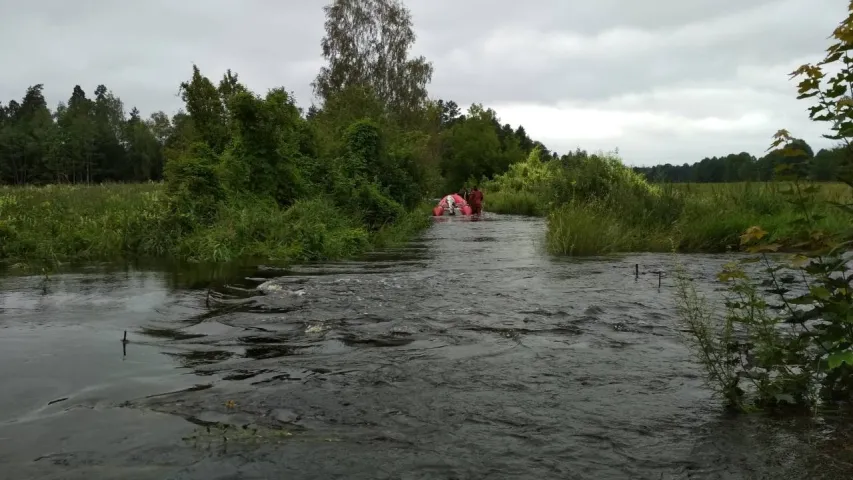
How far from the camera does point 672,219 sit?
1566cm

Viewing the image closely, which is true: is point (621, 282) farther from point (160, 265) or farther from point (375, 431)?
point (160, 265)

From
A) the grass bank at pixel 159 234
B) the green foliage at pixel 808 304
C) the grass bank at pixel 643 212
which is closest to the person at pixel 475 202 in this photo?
the grass bank at pixel 643 212

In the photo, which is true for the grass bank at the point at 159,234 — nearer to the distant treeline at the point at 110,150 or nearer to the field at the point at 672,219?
the field at the point at 672,219

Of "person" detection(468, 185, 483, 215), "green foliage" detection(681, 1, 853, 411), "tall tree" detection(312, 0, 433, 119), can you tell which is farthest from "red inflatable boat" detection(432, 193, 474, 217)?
"green foliage" detection(681, 1, 853, 411)

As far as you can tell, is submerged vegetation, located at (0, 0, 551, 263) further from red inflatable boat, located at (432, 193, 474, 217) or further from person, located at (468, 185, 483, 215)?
person, located at (468, 185, 483, 215)

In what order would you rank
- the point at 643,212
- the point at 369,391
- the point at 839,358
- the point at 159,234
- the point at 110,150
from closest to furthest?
the point at 839,358 → the point at 369,391 → the point at 159,234 → the point at 643,212 → the point at 110,150

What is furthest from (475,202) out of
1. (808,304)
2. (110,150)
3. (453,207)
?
(110,150)

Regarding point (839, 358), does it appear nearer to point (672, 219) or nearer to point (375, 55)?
point (672, 219)

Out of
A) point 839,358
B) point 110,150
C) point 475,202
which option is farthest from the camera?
point 110,150

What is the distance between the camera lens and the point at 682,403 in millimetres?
4297

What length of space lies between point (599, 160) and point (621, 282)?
9992 mm

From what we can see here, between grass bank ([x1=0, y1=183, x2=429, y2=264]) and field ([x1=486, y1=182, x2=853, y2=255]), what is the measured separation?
5.08 m

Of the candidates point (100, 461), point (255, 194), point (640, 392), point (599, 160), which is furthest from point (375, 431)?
point (599, 160)

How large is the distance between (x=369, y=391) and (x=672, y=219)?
13079 mm
